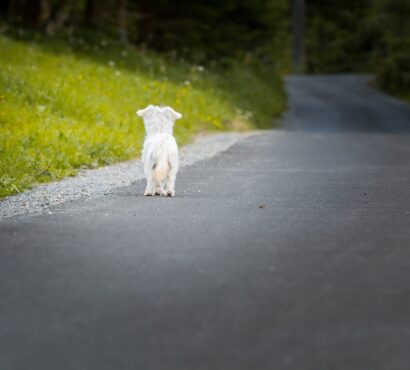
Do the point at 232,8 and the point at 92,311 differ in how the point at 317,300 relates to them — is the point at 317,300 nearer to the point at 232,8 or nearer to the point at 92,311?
the point at 92,311

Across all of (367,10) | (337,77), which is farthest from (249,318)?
(367,10)

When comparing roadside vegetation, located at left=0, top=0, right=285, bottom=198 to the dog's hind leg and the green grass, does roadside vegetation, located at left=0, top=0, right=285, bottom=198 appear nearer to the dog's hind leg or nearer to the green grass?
the green grass

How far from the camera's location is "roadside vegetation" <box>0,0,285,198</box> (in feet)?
51.5

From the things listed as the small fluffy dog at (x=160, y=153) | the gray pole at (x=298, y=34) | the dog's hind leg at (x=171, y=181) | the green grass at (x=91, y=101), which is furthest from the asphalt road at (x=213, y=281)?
the gray pole at (x=298, y=34)

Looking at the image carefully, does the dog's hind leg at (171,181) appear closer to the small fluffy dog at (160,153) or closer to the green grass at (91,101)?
the small fluffy dog at (160,153)

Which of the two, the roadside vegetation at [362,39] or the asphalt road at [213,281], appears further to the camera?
the roadside vegetation at [362,39]

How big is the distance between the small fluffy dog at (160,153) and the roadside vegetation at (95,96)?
2.00 meters

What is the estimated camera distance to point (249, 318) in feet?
18.8

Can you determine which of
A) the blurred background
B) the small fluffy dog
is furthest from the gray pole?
the small fluffy dog

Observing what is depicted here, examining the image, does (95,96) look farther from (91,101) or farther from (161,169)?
(161,169)

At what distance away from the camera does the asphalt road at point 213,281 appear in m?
5.08

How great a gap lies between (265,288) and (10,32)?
85.5 ft

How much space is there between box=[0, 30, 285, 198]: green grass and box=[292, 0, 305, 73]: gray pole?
3307cm

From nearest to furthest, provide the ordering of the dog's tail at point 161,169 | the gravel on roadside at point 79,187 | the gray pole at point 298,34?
the gravel on roadside at point 79,187 → the dog's tail at point 161,169 → the gray pole at point 298,34
